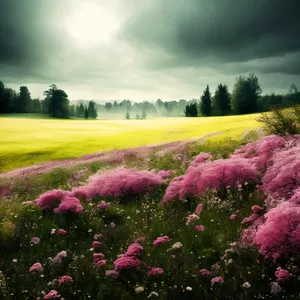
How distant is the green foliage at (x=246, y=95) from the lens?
86875 millimetres

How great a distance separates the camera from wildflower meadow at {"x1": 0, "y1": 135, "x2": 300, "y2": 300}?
240 inches

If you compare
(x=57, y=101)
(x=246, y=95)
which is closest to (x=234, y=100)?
(x=246, y=95)

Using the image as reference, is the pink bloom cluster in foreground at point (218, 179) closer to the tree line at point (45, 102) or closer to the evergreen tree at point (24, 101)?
the tree line at point (45, 102)

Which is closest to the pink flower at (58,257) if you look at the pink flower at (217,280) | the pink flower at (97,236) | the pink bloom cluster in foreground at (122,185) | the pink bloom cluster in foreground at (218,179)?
the pink flower at (97,236)

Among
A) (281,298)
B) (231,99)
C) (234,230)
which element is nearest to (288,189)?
(234,230)

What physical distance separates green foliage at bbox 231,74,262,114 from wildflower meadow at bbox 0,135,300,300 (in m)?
77.7

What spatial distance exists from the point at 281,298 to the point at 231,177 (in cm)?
507

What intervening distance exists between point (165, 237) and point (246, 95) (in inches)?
3353

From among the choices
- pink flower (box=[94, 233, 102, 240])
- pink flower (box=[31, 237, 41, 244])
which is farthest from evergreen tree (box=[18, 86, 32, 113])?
pink flower (box=[94, 233, 102, 240])

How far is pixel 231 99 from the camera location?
91.1m

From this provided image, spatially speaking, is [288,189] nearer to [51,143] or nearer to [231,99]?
[51,143]

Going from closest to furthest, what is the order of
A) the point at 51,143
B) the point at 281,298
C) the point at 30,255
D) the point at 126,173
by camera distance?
the point at 281,298
the point at 30,255
the point at 126,173
the point at 51,143

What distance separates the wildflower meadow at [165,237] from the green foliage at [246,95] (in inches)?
3060

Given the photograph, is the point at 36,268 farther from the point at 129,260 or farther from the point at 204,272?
the point at 204,272
